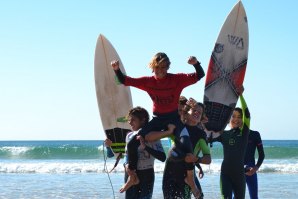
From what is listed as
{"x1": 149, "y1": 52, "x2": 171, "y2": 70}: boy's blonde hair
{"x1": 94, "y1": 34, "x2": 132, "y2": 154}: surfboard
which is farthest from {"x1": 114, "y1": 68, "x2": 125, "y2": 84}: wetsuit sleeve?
{"x1": 94, "y1": 34, "x2": 132, "y2": 154}: surfboard

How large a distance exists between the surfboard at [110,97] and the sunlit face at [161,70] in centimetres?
246

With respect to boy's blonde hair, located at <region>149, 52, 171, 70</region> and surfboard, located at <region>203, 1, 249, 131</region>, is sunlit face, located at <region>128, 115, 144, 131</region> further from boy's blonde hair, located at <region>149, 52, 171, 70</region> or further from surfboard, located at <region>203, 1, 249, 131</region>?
surfboard, located at <region>203, 1, 249, 131</region>

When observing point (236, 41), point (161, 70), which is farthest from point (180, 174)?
point (236, 41)

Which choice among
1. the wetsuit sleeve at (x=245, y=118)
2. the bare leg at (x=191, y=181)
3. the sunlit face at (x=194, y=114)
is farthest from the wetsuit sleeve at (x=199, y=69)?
the wetsuit sleeve at (x=245, y=118)

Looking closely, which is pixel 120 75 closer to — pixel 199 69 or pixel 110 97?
pixel 199 69

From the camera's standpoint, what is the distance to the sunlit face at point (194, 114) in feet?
17.6

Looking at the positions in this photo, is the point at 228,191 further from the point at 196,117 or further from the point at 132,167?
the point at 132,167

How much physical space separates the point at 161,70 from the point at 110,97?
9.38 feet

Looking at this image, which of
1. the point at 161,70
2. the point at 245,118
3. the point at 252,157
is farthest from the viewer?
the point at 252,157

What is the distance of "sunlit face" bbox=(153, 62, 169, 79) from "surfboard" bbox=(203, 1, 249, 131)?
6.67 feet

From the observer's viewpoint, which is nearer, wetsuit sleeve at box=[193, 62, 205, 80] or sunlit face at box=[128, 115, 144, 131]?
wetsuit sleeve at box=[193, 62, 205, 80]

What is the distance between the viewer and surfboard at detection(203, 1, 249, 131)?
23.7 ft

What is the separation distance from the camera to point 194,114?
17.6ft

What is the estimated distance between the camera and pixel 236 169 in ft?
20.4
